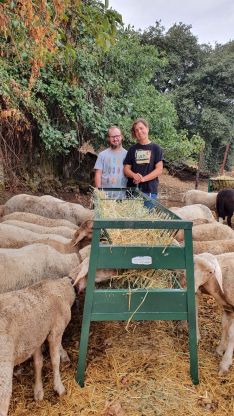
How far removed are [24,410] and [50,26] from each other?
335 cm

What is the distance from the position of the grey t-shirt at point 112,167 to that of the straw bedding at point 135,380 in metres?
2.48

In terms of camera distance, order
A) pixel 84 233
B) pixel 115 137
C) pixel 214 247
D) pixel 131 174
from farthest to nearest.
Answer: pixel 115 137 → pixel 131 174 → pixel 214 247 → pixel 84 233

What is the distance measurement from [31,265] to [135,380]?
168 cm

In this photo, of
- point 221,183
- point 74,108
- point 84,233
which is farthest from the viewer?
point 221,183

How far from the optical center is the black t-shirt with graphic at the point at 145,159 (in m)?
5.30

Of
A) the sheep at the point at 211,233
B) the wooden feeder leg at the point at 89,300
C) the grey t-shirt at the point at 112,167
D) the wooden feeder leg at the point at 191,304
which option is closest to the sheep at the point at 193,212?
the sheep at the point at 211,233

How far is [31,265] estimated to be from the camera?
13.5ft

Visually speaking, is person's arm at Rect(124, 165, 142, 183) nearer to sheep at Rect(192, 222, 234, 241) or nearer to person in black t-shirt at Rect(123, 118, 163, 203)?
person in black t-shirt at Rect(123, 118, 163, 203)

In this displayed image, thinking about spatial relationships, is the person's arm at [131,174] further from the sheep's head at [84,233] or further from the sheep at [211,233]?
the sheep at [211,233]

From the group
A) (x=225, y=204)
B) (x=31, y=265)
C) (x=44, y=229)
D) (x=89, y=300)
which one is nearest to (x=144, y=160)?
(x=44, y=229)

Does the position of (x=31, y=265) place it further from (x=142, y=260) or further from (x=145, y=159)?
(x=145, y=159)

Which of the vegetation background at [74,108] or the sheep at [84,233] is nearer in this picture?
the sheep at [84,233]

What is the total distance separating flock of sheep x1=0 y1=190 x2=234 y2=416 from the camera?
2953 mm

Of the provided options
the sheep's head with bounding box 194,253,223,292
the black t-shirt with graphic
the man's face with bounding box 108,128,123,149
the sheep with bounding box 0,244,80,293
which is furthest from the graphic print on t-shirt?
the sheep's head with bounding box 194,253,223,292
